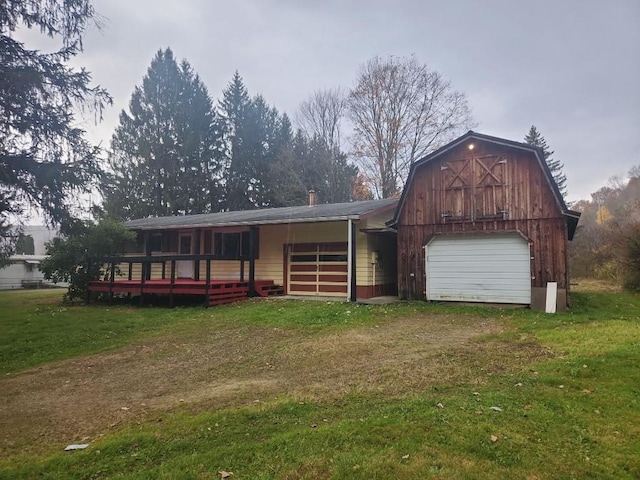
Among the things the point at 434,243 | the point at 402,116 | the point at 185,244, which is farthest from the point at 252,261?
the point at 402,116

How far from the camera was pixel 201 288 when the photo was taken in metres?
13.6

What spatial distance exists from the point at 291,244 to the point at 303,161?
17820mm

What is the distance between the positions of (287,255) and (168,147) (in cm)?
2582

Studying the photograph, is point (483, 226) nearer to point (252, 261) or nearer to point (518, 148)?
point (518, 148)

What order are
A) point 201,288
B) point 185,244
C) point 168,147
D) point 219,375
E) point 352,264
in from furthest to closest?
point 168,147 → point 185,244 → point 201,288 → point 352,264 → point 219,375

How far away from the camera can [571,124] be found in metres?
20.3

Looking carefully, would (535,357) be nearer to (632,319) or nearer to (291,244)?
(632,319)

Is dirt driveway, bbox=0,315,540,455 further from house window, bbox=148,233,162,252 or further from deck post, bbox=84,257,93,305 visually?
house window, bbox=148,233,162,252

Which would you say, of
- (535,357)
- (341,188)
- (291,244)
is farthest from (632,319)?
(341,188)

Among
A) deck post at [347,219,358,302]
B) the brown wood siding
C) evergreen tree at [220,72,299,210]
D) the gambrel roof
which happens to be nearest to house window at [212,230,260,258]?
deck post at [347,219,358,302]

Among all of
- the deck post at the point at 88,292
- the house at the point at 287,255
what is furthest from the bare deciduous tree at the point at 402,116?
the deck post at the point at 88,292

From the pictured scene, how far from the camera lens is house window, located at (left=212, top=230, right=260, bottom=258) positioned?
1645 cm

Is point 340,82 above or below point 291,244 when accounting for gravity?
above

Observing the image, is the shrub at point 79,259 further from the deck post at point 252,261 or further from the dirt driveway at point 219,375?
the dirt driveway at point 219,375
